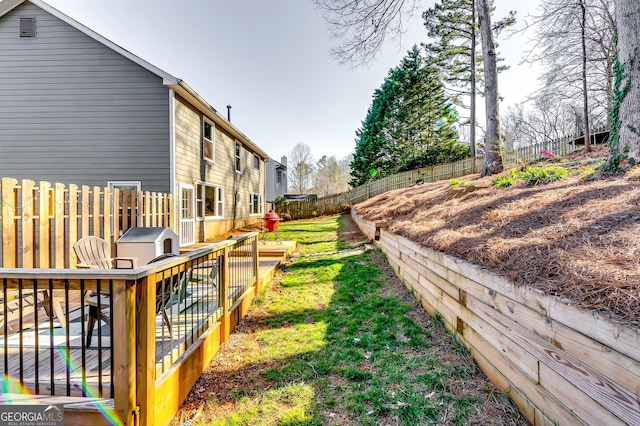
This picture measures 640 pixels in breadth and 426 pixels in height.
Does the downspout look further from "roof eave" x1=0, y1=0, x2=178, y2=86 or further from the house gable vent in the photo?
the house gable vent

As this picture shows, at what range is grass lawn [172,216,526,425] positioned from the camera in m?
2.02

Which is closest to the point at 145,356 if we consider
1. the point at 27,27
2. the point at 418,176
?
the point at 27,27

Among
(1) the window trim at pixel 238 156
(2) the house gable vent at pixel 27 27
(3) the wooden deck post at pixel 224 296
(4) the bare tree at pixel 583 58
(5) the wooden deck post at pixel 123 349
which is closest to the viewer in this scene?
(5) the wooden deck post at pixel 123 349

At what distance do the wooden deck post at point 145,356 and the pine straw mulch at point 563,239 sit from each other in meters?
2.37

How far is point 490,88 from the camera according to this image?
23.5 feet

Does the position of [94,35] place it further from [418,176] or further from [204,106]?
[418,176]

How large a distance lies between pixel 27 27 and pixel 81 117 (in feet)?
9.76

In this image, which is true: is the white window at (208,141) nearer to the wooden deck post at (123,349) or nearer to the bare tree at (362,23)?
the bare tree at (362,23)

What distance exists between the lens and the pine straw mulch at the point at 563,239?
144cm

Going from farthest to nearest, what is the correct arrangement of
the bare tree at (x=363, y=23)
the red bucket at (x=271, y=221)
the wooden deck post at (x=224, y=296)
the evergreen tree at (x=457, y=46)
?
the evergreen tree at (x=457, y=46) → the red bucket at (x=271, y=221) → the bare tree at (x=363, y=23) → the wooden deck post at (x=224, y=296)

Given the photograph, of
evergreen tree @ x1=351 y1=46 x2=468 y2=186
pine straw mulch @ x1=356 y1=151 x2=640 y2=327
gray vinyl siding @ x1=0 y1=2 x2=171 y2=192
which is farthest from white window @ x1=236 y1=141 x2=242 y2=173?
evergreen tree @ x1=351 y1=46 x2=468 y2=186

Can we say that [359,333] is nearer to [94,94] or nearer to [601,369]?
[601,369]

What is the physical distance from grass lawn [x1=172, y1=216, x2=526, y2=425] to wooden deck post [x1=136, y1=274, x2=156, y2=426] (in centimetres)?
42

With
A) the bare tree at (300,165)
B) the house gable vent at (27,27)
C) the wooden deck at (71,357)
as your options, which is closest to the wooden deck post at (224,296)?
the wooden deck at (71,357)
